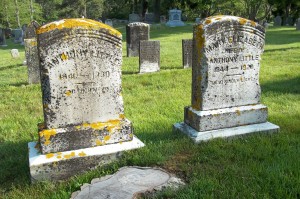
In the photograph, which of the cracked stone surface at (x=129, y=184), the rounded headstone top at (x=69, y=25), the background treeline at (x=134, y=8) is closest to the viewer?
the cracked stone surface at (x=129, y=184)

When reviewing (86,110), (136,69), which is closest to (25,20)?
(136,69)

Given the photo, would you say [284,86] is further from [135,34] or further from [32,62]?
[135,34]

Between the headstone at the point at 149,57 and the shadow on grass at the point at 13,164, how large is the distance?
6404 millimetres

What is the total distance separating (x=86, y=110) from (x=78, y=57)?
704mm

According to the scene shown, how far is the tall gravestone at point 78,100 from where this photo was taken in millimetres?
4020

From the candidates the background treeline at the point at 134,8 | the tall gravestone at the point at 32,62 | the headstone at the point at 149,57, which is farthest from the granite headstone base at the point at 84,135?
the background treeline at the point at 134,8

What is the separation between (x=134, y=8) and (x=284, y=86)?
45.4m

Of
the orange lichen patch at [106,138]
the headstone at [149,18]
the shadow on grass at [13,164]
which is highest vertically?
the headstone at [149,18]

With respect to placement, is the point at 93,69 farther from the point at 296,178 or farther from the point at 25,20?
the point at 25,20

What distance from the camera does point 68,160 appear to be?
4.07 meters

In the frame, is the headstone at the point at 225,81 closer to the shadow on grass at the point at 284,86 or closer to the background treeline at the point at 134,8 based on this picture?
the shadow on grass at the point at 284,86

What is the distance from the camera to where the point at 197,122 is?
4.93 m

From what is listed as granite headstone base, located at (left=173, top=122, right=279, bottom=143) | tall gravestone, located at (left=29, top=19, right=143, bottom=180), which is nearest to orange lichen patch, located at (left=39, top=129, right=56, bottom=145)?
tall gravestone, located at (left=29, top=19, right=143, bottom=180)

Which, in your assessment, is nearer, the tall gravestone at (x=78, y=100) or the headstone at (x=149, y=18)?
the tall gravestone at (x=78, y=100)
